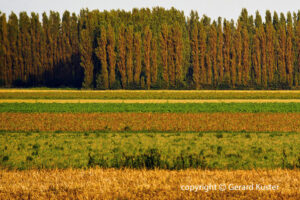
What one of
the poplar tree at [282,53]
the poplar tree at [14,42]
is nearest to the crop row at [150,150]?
the poplar tree at [282,53]

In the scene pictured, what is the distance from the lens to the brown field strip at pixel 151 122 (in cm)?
1978

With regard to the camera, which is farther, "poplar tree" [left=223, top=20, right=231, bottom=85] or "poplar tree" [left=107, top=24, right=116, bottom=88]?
"poplar tree" [left=223, top=20, right=231, bottom=85]

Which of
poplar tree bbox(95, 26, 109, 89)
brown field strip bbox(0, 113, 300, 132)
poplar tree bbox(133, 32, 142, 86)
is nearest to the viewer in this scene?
brown field strip bbox(0, 113, 300, 132)

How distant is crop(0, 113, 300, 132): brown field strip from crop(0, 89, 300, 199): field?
0.05 meters

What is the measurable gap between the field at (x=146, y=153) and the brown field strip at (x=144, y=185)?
19mm

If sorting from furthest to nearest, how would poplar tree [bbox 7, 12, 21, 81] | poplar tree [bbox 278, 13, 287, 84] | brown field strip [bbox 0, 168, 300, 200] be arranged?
1. poplar tree [bbox 7, 12, 21, 81]
2. poplar tree [bbox 278, 13, 287, 84]
3. brown field strip [bbox 0, 168, 300, 200]

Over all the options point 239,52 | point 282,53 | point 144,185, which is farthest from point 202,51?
point 144,185

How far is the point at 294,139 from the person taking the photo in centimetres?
1595

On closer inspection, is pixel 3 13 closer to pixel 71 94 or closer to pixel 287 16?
pixel 71 94

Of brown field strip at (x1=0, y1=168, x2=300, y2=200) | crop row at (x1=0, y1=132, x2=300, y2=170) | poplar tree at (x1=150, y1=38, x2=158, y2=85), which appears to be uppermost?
poplar tree at (x1=150, y1=38, x2=158, y2=85)

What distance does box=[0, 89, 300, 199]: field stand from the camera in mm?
6840

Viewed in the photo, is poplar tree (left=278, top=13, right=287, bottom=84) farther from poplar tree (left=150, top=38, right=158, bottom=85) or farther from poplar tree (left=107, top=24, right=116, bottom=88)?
poplar tree (left=107, top=24, right=116, bottom=88)

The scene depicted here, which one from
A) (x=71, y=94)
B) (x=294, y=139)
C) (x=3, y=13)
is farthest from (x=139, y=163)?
(x=3, y=13)

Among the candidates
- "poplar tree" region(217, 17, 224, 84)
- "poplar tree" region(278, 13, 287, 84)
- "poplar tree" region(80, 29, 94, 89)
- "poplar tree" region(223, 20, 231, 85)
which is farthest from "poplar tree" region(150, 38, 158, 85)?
"poplar tree" region(278, 13, 287, 84)
